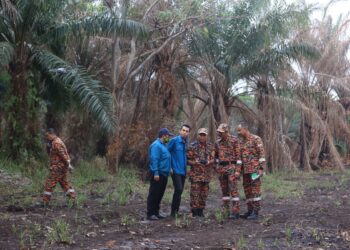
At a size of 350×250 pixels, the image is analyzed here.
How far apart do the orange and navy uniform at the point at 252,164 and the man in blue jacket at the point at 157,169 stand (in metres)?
1.29

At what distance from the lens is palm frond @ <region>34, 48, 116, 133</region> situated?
44.0 feet

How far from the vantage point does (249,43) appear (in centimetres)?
1842

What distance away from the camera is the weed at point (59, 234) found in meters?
6.95

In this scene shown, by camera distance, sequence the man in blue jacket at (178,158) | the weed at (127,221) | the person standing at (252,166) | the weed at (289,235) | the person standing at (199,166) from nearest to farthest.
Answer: the weed at (289,235), the weed at (127,221), the person standing at (252,166), the man in blue jacket at (178,158), the person standing at (199,166)

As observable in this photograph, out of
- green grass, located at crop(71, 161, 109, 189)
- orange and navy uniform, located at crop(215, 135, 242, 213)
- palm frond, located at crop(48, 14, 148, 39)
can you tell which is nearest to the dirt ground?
orange and navy uniform, located at crop(215, 135, 242, 213)

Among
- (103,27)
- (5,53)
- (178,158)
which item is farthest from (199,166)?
(103,27)

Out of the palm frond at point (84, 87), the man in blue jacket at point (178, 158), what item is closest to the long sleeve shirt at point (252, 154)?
the man in blue jacket at point (178, 158)

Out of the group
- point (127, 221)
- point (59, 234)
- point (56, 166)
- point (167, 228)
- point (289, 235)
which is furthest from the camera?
point (56, 166)

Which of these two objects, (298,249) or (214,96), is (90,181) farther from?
(298,249)

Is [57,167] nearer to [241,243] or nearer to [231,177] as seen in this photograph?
[231,177]

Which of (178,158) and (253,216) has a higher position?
(178,158)

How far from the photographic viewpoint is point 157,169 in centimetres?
901

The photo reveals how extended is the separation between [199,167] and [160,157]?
73cm

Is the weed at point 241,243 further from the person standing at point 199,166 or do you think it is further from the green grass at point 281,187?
the green grass at point 281,187
